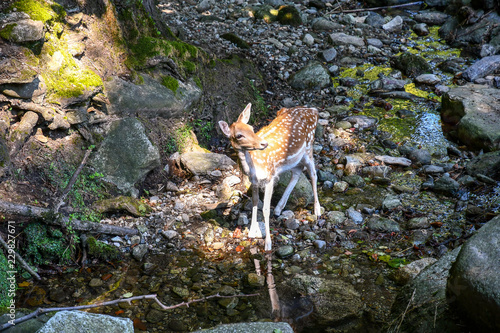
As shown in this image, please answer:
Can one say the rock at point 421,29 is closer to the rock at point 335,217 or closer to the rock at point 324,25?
the rock at point 324,25

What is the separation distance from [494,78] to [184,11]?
819 centimetres

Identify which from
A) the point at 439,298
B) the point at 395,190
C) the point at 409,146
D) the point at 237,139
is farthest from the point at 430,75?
the point at 439,298

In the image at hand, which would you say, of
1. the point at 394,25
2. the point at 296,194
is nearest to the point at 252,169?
the point at 296,194

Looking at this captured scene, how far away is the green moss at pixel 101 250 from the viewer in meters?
5.45

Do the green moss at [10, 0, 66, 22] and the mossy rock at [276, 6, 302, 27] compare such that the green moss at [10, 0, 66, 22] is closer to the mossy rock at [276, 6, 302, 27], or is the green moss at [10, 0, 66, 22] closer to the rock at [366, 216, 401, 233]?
the rock at [366, 216, 401, 233]

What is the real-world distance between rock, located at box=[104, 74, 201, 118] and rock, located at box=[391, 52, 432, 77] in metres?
5.56

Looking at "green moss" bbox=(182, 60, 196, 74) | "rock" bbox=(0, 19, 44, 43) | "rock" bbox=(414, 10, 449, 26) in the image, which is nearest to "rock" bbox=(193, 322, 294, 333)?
"rock" bbox=(0, 19, 44, 43)

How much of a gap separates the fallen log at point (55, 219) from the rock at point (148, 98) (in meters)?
2.12

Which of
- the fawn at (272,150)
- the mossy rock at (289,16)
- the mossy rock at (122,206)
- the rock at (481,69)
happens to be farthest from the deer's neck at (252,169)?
the mossy rock at (289,16)

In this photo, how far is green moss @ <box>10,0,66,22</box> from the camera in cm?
613

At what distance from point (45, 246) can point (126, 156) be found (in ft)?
6.49

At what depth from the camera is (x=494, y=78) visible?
33.0 feet

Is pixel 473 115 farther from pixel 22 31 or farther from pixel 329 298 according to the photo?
pixel 22 31

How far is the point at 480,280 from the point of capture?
2.73m
